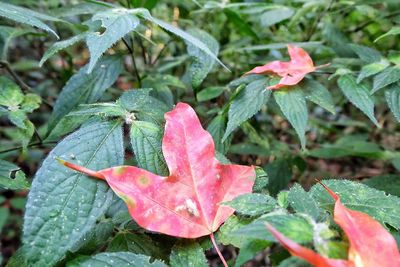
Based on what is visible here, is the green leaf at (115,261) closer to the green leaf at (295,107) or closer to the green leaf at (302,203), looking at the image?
the green leaf at (302,203)

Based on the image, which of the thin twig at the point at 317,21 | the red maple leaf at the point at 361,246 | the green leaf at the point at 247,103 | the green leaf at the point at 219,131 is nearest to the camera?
the red maple leaf at the point at 361,246

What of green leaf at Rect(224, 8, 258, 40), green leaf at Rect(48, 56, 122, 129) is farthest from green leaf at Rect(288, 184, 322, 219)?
green leaf at Rect(224, 8, 258, 40)

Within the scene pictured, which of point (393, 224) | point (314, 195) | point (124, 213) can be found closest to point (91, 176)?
point (124, 213)

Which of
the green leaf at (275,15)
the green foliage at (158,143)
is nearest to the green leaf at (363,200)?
the green foliage at (158,143)

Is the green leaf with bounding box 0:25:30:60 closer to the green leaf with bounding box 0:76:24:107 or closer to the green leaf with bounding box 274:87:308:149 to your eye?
the green leaf with bounding box 0:76:24:107

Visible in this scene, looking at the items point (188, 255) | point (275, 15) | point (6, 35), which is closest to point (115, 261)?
point (188, 255)

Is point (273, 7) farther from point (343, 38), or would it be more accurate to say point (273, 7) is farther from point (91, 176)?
point (91, 176)
